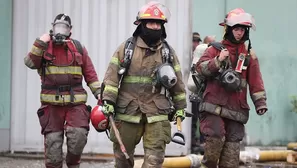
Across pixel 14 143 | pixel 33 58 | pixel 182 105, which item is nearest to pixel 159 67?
pixel 182 105

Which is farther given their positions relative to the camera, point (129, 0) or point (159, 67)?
point (129, 0)

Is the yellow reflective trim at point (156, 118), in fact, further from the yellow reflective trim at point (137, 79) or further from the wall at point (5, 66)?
the wall at point (5, 66)

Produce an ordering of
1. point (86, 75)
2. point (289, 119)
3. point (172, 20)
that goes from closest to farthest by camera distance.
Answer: point (86, 75), point (172, 20), point (289, 119)

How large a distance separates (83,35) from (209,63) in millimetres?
3596

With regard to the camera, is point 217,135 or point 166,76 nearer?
point 166,76

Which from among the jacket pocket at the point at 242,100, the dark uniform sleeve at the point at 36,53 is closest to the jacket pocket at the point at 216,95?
the jacket pocket at the point at 242,100

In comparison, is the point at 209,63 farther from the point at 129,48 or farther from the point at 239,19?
the point at 129,48

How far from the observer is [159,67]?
27.7ft

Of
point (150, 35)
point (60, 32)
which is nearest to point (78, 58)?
point (60, 32)

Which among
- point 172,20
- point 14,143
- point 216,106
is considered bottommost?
point 14,143

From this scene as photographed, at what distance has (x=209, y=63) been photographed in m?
9.02

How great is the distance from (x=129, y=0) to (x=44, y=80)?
3.02 meters

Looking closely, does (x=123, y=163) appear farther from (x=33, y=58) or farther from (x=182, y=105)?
(x=33, y=58)

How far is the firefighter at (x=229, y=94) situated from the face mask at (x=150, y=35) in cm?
80
